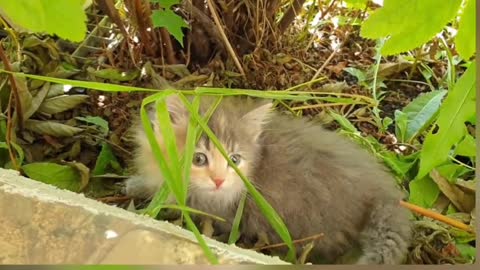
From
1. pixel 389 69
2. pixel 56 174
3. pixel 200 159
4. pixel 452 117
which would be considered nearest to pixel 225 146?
pixel 200 159

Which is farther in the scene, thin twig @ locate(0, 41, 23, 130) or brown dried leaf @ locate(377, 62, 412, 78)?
brown dried leaf @ locate(377, 62, 412, 78)

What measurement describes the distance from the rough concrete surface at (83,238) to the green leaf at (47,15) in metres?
0.21

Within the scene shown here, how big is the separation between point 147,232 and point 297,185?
0.64m

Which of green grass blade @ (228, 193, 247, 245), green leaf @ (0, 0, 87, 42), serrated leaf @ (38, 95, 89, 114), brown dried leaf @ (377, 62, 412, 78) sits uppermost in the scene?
green leaf @ (0, 0, 87, 42)

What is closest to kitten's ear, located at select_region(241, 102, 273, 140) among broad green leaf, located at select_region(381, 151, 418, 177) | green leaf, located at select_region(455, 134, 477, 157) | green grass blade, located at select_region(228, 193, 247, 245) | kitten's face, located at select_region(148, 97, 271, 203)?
kitten's face, located at select_region(148, 97, 271, 203)

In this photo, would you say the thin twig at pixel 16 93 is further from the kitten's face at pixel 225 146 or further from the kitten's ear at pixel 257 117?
the kitten's ear at pixel 257 117

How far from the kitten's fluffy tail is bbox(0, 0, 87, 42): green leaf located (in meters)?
0.78

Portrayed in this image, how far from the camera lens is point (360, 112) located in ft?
4.98

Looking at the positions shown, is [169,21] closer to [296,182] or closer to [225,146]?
[225,146]

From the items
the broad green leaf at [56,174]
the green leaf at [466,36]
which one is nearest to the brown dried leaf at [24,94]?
the broad green leaf at [56,174]

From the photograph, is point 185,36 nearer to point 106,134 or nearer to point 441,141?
point 106,134

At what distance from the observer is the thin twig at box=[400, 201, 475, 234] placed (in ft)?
4.17

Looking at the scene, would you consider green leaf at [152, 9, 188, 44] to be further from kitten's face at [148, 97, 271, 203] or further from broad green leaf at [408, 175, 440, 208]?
broad green leaf at [408, 175, 440, 208]

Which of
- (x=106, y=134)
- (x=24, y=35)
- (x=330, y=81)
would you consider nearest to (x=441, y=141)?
(x=330, y=81)
